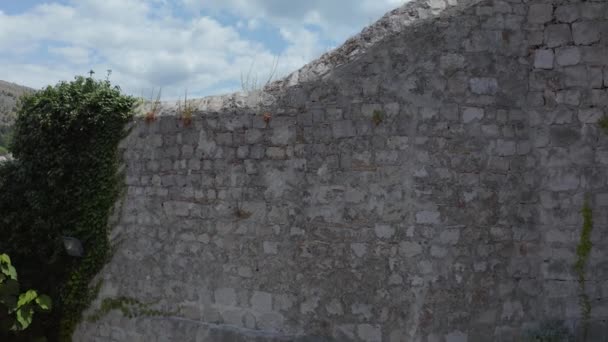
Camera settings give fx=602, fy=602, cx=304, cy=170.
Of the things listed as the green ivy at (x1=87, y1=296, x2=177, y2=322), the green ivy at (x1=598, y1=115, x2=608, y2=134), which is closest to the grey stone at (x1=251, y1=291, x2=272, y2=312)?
the green ivy at (x1=87, y1=296, x2=177, y2=322)

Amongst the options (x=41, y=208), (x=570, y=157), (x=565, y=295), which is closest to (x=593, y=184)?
(x=570, y=157)

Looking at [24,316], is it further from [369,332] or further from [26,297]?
[369,332]

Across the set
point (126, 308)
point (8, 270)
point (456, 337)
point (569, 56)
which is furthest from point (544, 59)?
point (8, 270)

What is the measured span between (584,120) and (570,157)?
1.23 ft

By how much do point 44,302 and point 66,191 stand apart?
1.43 metres

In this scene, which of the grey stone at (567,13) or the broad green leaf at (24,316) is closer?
the grey stone at (567,13)

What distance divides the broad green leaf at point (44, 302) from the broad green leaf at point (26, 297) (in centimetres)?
8

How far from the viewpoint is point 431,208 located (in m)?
5.69

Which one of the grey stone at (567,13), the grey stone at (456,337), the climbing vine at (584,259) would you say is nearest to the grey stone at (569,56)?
the grey stone at (567,13)

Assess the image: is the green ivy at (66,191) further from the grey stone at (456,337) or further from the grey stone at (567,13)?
the grey stone at (567,13)

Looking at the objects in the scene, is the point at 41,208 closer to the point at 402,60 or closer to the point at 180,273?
the point at 180,273

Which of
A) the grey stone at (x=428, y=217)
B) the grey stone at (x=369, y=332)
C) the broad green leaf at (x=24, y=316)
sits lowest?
the broad green leaf at (x=24, y=316)

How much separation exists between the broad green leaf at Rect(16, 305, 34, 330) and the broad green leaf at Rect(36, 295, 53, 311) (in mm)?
132

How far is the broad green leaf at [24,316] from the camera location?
23.5 feet
